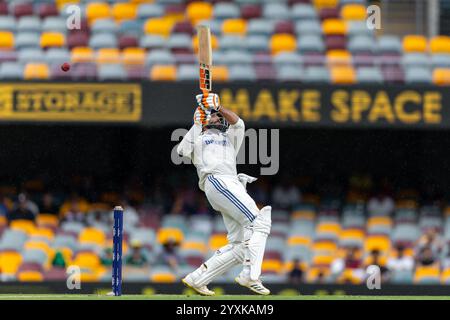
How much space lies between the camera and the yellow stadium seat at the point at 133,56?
17203 millimetres

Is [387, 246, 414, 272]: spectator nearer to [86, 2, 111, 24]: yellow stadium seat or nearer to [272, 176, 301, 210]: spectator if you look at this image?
[272, 176, 301, 210]: spectator

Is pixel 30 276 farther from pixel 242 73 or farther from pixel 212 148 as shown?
pixel 212 148

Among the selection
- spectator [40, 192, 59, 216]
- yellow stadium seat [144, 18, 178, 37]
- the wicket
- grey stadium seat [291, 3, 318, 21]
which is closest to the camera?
the wicket

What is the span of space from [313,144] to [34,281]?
4.46 metres

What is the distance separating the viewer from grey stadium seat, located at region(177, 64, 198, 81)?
17089mm

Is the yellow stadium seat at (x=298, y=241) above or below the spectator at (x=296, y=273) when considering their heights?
above

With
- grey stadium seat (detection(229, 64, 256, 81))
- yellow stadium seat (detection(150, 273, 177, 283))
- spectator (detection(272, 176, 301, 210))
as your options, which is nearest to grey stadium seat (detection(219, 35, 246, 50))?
grey stadium seat (detection(229, 64, 256, 81))

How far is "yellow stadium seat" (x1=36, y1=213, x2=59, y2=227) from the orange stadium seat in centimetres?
295

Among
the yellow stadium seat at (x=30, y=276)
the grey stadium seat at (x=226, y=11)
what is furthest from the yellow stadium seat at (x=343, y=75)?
the yellow stadium seat at (x=30, y=276)

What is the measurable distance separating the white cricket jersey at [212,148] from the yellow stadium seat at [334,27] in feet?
23.8

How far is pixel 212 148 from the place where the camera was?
1104 cm

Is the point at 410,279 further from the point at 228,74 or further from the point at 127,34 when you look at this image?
the point at 127,34

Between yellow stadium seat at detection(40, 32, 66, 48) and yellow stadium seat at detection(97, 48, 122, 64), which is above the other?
yellow stadium seat at detection(40, 32, 66, 48)

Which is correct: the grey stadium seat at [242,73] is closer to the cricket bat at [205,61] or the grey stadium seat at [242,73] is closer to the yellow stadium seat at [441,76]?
the yellow stadium seat at [441,76]
